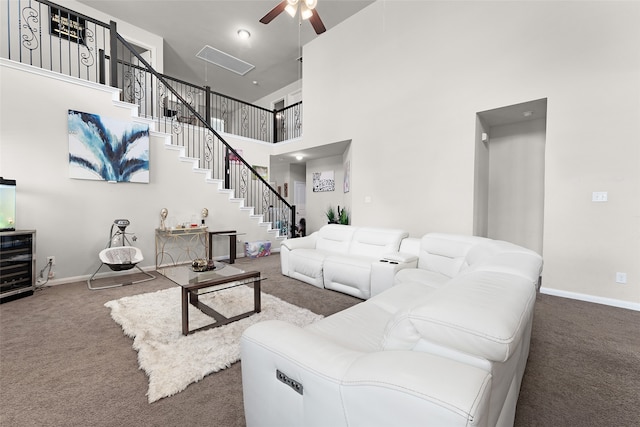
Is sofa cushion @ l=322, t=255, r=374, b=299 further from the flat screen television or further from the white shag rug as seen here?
the flat screen television

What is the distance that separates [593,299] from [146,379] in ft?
15.0

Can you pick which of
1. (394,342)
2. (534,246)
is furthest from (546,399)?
(534,246)

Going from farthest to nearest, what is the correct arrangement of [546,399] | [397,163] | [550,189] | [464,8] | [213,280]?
[397,163] < [464,8] < [550,189] < [213,280] < [546,399]

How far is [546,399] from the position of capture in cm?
159

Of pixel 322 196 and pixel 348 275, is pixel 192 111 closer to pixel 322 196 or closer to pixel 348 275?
pixel 322 196

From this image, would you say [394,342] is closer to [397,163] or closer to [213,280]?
[213,280]

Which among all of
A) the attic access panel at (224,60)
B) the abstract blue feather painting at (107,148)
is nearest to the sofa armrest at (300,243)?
the abstract blue feather painting at (107,148)

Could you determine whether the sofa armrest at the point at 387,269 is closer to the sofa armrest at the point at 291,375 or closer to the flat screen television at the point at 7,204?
the sofa armrest at the point at 291,375

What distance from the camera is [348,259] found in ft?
10.9

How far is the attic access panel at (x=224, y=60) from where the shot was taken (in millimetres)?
6543

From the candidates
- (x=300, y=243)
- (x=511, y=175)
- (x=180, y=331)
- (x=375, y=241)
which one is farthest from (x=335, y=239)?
(x=511, y=175)

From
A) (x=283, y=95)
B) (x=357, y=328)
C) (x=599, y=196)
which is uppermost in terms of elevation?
(x=283, y=95)

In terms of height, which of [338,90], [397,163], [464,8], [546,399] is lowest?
[546,399]

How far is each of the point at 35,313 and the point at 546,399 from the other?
438cm
